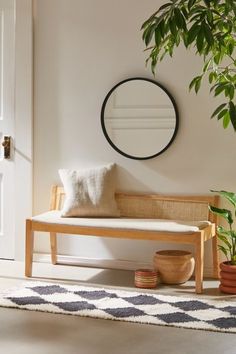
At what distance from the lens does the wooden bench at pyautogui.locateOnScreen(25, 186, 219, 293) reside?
4.14 metres

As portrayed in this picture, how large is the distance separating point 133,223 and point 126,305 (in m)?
0.72

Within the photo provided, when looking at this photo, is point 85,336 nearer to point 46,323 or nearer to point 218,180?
point 46,323

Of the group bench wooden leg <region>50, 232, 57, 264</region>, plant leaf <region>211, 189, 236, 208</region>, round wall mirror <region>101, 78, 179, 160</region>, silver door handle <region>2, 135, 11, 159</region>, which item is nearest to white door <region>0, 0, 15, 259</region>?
silver door handle <region>2, 135, 11, 159</region>

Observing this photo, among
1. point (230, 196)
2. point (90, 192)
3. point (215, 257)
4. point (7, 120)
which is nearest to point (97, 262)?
point (90, 192)

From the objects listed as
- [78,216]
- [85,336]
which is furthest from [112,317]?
[78,216]

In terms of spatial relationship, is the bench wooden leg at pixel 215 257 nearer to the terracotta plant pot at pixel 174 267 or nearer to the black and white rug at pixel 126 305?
the terracotta plant pot at pixel 174 267

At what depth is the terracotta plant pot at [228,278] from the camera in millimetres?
4090

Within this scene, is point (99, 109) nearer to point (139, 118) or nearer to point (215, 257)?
point (139, 118)

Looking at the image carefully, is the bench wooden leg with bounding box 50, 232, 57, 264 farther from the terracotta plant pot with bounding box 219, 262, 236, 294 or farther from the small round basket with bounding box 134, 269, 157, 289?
the terracotta plant pot with bounding box 219, 262, 236, 294

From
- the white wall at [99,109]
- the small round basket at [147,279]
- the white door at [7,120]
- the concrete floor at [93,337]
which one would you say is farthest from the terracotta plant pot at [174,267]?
the white door at [7,120]

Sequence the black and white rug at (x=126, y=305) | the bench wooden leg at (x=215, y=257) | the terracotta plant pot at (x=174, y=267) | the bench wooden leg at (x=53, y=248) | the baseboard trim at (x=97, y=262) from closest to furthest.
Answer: the black and white rug at (x=126, y=305), the terracotta plant pot at (x=174, y=267), the bench wooden leg at (x=215, y=257), the baseboard trim at (x=97, y=262), the bench wooden leg at (x=53, y=248)

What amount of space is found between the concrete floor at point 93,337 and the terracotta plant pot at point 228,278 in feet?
2.73

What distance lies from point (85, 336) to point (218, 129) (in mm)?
2020

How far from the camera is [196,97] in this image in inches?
182
